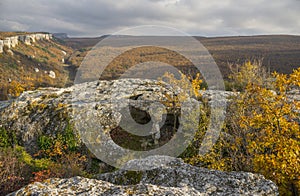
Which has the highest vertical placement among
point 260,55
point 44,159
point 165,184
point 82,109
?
point 260,55

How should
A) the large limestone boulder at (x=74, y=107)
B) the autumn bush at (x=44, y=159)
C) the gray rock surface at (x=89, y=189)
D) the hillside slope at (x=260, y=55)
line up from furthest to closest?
the hillside slope at (x=260, y=55) → the large limestone boulder at (x=74, y=107) → the autumn bush at (x=44, y=159) → the gray rock surface at (x=89, y=189)

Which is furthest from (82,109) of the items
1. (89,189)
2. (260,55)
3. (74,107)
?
(260,55)

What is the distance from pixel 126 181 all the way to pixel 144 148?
19.7 ft

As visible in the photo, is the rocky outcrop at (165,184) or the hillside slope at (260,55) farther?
the hillside slope at (260,55)

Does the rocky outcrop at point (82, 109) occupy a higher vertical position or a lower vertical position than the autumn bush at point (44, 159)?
higher

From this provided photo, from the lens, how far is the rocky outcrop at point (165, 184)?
4586 millimetres

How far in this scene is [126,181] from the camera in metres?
7.00

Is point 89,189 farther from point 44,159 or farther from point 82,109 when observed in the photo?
point 82,109

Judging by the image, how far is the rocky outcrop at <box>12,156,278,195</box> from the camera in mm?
4586

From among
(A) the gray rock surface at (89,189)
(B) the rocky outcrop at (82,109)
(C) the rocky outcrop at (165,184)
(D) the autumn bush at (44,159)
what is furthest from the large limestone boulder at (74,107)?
(A) the gray rock surface at (89,189)

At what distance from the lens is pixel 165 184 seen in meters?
6.14

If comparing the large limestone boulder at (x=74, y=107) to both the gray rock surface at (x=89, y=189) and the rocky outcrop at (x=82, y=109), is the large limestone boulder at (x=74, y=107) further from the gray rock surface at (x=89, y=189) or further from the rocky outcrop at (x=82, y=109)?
the gray rock surface at (x=89, y=189)

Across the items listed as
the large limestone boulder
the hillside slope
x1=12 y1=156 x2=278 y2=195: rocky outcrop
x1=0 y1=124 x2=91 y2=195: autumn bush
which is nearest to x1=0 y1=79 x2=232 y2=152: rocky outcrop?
the large limestone boulder

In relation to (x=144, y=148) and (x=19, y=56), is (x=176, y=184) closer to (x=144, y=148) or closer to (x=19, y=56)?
(x=144, y=148)
